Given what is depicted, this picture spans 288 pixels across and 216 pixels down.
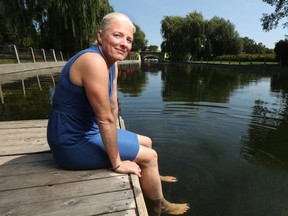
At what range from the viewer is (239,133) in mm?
5430

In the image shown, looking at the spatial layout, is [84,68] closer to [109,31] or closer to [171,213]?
[109,31]

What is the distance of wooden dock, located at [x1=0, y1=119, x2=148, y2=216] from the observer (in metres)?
1.74

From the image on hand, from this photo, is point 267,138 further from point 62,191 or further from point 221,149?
point 62,191

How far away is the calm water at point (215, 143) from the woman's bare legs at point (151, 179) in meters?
0.42

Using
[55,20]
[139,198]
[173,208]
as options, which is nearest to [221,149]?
[173,208]

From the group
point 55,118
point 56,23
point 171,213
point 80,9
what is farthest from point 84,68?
point 56,23

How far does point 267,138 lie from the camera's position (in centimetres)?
508

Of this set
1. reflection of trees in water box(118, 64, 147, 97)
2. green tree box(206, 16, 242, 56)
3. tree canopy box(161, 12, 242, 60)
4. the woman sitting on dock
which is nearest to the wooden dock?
the woman sitting on dock

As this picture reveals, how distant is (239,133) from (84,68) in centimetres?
442

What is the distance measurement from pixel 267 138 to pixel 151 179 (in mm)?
3642

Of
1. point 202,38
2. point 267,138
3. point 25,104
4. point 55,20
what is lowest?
point 267,138

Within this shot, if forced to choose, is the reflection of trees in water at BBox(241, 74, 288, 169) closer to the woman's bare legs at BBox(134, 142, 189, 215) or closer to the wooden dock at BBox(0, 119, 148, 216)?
the woman's bare legs at BBox(134, 142, 189, 215)

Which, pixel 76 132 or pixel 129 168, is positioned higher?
pixel 76 132

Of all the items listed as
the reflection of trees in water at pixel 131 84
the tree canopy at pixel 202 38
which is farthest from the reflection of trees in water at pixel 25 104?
the tree canopy at pixel 202 38
